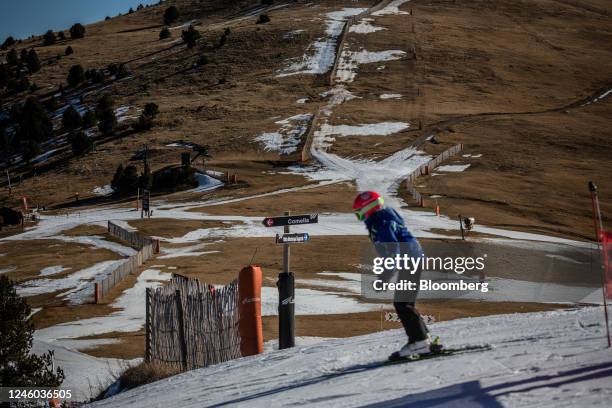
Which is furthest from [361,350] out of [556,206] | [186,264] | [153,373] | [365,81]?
[365,81]

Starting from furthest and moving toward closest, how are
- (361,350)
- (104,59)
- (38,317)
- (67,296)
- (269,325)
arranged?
(104,59)
(67,296)
(38,317)
(269,325)
(361,350)

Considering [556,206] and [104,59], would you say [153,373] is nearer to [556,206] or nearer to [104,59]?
[556,206]

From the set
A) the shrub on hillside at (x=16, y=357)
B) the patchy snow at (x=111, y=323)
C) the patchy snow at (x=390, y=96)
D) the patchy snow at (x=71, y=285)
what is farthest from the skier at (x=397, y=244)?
the patchy snow at (x=390, y=96)

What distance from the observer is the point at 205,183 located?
63375 millimetres

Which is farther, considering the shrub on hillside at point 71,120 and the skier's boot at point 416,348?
the shrub on hillside at point 71,120

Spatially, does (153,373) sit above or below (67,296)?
above

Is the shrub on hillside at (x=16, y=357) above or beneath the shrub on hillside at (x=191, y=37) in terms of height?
beneath

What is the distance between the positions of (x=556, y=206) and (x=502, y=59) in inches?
2512

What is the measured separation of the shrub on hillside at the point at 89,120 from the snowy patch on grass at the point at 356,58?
33.0m

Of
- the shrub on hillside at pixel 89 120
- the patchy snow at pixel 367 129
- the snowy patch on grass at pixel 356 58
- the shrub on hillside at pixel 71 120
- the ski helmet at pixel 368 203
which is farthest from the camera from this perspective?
the snowy patch on grass at pixel 356 58

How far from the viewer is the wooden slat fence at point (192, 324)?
1351cm

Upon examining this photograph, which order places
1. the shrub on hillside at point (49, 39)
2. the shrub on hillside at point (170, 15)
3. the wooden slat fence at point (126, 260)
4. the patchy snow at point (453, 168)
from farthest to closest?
the shrub on hillside at point (170, 15)
the shrub on hillside at point (49, 39)
the patchy snow at point (453, 168)
the wooden slat fence at point (126, 260)

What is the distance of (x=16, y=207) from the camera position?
212 feet

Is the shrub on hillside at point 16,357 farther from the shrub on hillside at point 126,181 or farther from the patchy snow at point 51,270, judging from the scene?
the shrub on hillside at point 126,181
